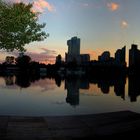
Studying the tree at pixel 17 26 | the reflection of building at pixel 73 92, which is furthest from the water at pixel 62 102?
the tree at pixel 17 26

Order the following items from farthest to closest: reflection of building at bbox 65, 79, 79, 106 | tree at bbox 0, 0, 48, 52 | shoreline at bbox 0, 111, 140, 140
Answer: reflection of building at bbox 65, 79, 79, 106 → tree at bbox 0, 0, 48, 52 → shoreline at bbox 0, 111, 140, 140

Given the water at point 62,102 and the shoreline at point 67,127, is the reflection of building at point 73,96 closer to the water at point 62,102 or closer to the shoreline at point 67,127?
the water at point 62,102

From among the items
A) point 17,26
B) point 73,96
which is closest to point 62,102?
point 73,96

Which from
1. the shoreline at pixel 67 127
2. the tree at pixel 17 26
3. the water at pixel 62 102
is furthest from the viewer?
the water at pixel 62 102

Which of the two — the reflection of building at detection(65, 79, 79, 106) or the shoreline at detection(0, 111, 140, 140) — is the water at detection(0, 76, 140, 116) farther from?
the shoreline at detection(0, 111, 140, 140)

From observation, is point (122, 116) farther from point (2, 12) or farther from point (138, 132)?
point (2, 12)

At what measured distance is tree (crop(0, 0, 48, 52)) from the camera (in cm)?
1939

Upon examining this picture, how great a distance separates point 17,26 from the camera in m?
19.7

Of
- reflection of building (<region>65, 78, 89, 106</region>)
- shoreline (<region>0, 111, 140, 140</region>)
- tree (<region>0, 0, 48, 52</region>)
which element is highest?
tree (<region>0, 0, 48, 52</region>)

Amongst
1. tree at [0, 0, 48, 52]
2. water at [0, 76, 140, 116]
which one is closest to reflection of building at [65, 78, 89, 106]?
water at [0, 76, 140, 116]

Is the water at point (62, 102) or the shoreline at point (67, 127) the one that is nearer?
the shoreline at point (67, 127)

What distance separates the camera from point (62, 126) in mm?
16969

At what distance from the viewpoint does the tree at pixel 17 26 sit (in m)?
19.4

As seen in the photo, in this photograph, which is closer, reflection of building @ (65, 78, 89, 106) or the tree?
the tree
